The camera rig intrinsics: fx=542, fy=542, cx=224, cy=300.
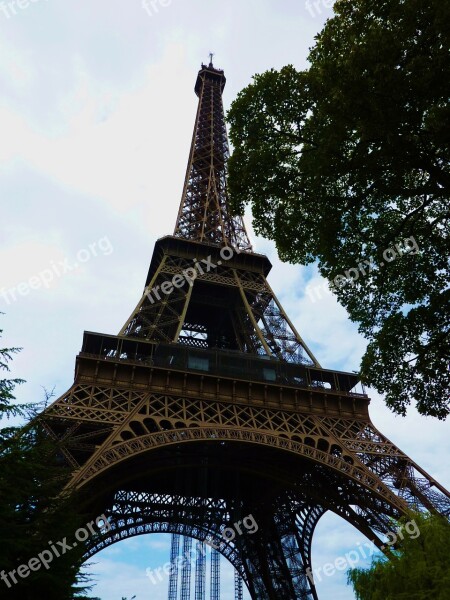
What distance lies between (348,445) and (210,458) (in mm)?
6909

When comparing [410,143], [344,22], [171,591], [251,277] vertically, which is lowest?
[171,591]

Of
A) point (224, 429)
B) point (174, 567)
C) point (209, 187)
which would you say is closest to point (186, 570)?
point (174, 567)

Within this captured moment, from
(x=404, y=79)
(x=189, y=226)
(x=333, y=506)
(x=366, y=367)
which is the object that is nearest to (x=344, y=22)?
(x=404, y=79)

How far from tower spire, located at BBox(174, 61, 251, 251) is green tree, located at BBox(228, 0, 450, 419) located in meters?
20.6

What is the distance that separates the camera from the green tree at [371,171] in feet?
35.1

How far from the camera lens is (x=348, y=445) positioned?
24875mm

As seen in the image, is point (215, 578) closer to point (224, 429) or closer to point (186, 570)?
point (186, 570)

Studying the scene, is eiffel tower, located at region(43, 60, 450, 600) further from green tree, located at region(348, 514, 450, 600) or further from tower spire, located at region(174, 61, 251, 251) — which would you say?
green tree, located at region(348, 514, 450, 600)

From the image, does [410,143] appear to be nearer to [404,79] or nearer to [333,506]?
[404,79]

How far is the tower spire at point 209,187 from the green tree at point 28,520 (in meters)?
24.6

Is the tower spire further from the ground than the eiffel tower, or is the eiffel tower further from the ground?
the tower spire

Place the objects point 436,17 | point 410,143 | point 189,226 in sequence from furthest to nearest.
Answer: point 189,226 → point 410,143 → point 436,17

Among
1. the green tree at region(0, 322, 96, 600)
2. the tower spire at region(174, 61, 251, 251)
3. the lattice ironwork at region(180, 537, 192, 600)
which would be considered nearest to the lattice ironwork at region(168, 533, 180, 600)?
the lattice ironwork at region(180, 537, 192, 600)

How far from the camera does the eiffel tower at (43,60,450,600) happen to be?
22.6 m
